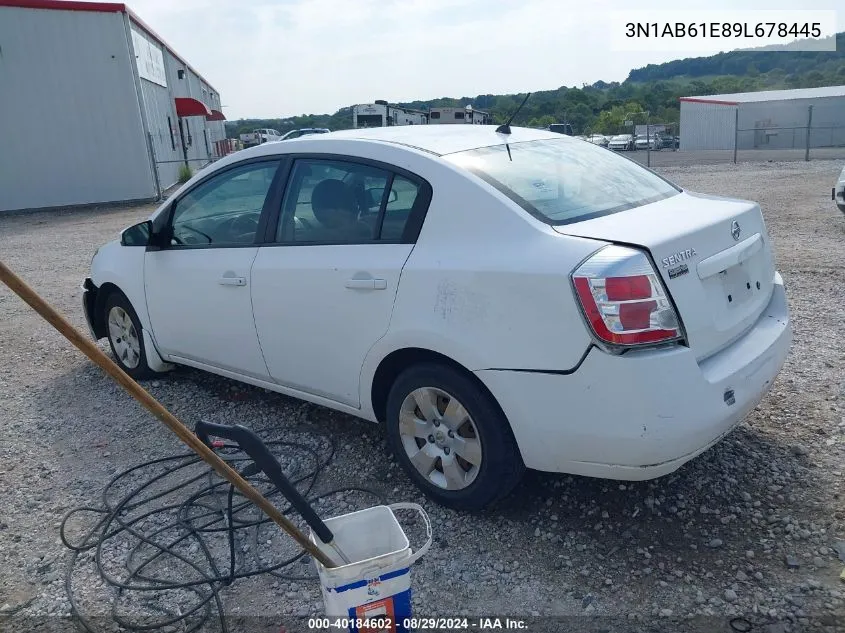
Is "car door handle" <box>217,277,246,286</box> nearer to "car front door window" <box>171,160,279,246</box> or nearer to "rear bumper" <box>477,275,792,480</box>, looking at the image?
"car front door window" <box>171,160,279,246</box>

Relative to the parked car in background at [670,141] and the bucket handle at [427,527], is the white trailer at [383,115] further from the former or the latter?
the bucket handle at [427,527]

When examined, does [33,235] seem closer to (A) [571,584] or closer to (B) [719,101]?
(A) [571,584]

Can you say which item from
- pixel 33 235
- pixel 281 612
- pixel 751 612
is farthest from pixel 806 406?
pixel 33 235

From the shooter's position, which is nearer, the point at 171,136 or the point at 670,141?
the point at 171,136

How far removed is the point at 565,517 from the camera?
3.25 metres

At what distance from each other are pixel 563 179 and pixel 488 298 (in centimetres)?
89

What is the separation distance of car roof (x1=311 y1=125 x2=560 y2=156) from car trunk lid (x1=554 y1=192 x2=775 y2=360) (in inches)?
33.0

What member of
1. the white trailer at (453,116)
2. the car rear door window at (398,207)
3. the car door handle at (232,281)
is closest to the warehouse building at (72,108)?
the white trailer at (453,116)

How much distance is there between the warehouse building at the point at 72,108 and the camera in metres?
18.8

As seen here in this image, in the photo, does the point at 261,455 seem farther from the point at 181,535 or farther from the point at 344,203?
the point at 344,203

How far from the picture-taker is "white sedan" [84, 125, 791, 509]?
2691 millimetres

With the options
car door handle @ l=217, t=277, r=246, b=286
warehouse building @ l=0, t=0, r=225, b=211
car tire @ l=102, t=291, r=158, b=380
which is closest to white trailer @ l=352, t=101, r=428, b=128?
warehouse building @ l=0, t=0, r=225, b=211

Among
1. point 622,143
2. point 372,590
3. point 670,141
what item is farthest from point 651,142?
point 372,590

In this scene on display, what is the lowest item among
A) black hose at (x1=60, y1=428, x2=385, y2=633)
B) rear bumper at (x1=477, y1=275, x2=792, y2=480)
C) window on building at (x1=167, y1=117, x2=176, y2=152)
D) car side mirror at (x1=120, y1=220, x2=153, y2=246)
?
black hose at (x1=60, y1=428, x2=385, y2=633)
